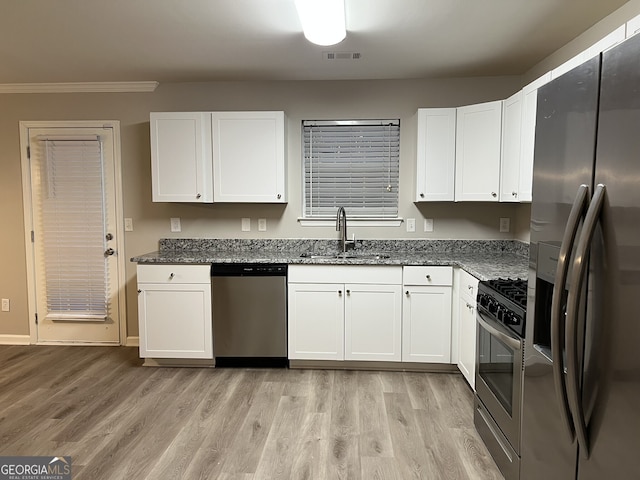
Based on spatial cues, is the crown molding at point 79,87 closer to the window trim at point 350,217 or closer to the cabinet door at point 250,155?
the cabinet door at point 250,155

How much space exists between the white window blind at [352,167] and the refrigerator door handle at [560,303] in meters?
2.57

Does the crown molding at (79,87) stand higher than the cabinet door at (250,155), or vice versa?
the crown molding at (79,87)

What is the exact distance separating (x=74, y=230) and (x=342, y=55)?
9.50ft

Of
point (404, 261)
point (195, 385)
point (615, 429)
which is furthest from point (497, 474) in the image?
point (195, 385)

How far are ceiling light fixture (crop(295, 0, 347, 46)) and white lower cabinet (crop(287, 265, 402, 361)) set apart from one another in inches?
63.9

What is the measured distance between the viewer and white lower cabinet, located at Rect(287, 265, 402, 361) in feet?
10.5

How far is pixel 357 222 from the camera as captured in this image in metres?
3.73

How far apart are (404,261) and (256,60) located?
1924 millimetres

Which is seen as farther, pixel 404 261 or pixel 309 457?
pixel 404 261

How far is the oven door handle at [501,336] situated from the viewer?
5.97ft

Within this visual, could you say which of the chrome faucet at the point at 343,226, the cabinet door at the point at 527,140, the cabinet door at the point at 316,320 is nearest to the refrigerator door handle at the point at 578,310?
Answer: the cabinet door at the point at 527,140

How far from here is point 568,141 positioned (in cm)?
125

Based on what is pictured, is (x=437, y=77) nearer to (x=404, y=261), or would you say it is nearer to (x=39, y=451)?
(x=404, y=261)

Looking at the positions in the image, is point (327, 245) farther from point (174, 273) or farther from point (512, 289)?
point (512, 289)
